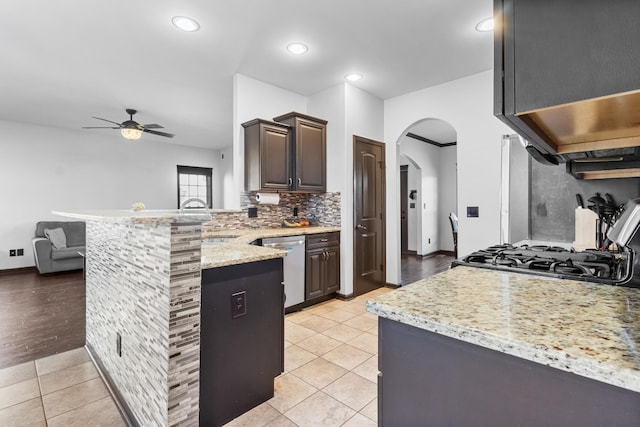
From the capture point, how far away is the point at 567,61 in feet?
1.77

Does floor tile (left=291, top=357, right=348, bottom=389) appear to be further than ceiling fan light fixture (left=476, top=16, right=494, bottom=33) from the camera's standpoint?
No

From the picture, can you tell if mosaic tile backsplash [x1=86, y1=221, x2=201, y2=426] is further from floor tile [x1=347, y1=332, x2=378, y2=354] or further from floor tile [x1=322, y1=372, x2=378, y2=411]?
floor tile [x1=347, y1=332, x2=378, y2=354]

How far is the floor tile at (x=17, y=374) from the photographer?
2.06 metres

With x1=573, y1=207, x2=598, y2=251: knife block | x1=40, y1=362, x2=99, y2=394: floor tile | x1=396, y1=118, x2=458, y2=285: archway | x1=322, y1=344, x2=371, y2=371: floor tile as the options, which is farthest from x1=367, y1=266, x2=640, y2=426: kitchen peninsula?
x1=396, y1=118, x2=458, y2=285: archway

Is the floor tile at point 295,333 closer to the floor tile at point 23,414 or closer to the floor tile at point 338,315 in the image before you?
the floor tile at point 338,315

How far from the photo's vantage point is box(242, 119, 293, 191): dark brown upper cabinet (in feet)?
11.4

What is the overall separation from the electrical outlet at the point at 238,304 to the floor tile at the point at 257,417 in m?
0.57

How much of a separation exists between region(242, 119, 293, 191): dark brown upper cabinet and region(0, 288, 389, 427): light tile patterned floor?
174cm

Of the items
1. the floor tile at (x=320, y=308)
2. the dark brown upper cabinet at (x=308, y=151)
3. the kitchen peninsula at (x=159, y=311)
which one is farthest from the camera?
the dark brown upper cabinet at (x=308, y=151)

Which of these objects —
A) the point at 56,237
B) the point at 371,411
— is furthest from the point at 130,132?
the point at 371,411

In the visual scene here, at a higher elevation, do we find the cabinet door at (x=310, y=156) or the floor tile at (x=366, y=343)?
the cabinet door at (x=310, y=156)

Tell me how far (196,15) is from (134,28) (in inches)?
25.4

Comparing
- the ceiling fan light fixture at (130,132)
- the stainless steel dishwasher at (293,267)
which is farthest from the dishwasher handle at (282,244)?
the ceiling fan light fixture at (130,132)

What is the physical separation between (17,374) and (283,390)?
6.13 feet
